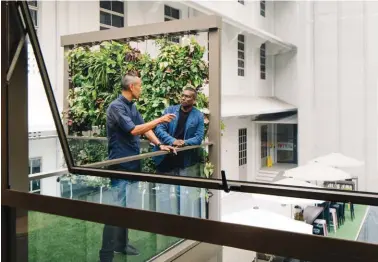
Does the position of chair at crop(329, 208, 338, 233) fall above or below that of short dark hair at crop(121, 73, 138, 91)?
below

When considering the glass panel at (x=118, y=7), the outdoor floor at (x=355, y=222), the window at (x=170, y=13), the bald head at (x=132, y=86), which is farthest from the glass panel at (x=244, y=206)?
the glass panel at (x=118, y=7)

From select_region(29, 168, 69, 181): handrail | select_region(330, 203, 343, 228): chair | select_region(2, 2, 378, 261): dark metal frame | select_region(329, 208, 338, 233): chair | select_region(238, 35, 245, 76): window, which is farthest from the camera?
select_region(29, 168, 69, 181): handrail

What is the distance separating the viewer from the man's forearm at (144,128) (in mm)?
2262

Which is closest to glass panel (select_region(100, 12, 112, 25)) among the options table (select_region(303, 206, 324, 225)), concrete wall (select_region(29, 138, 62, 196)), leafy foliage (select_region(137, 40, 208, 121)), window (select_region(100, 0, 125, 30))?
window (select_region(100, 0, 125, 30))

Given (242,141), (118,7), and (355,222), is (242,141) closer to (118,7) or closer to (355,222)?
(355,222)

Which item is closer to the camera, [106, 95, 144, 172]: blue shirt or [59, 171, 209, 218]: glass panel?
[59, 171, 209, 218]: glass panel

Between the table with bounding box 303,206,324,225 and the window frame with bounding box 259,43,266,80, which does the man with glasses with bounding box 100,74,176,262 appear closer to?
the window frame with bounding box 259,43,266,80

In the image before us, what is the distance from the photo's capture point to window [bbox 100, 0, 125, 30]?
234cm

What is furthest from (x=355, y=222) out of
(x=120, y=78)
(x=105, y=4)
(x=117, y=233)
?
(x=105, y=4)

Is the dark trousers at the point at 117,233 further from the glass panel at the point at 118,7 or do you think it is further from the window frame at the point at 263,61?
the glass panel at the point at 118,7

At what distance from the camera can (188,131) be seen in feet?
7.39

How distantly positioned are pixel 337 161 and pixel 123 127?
1.26 meters

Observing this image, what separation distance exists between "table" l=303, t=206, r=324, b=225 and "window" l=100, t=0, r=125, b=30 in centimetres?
156

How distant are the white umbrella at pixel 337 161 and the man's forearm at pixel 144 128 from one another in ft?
3.19
